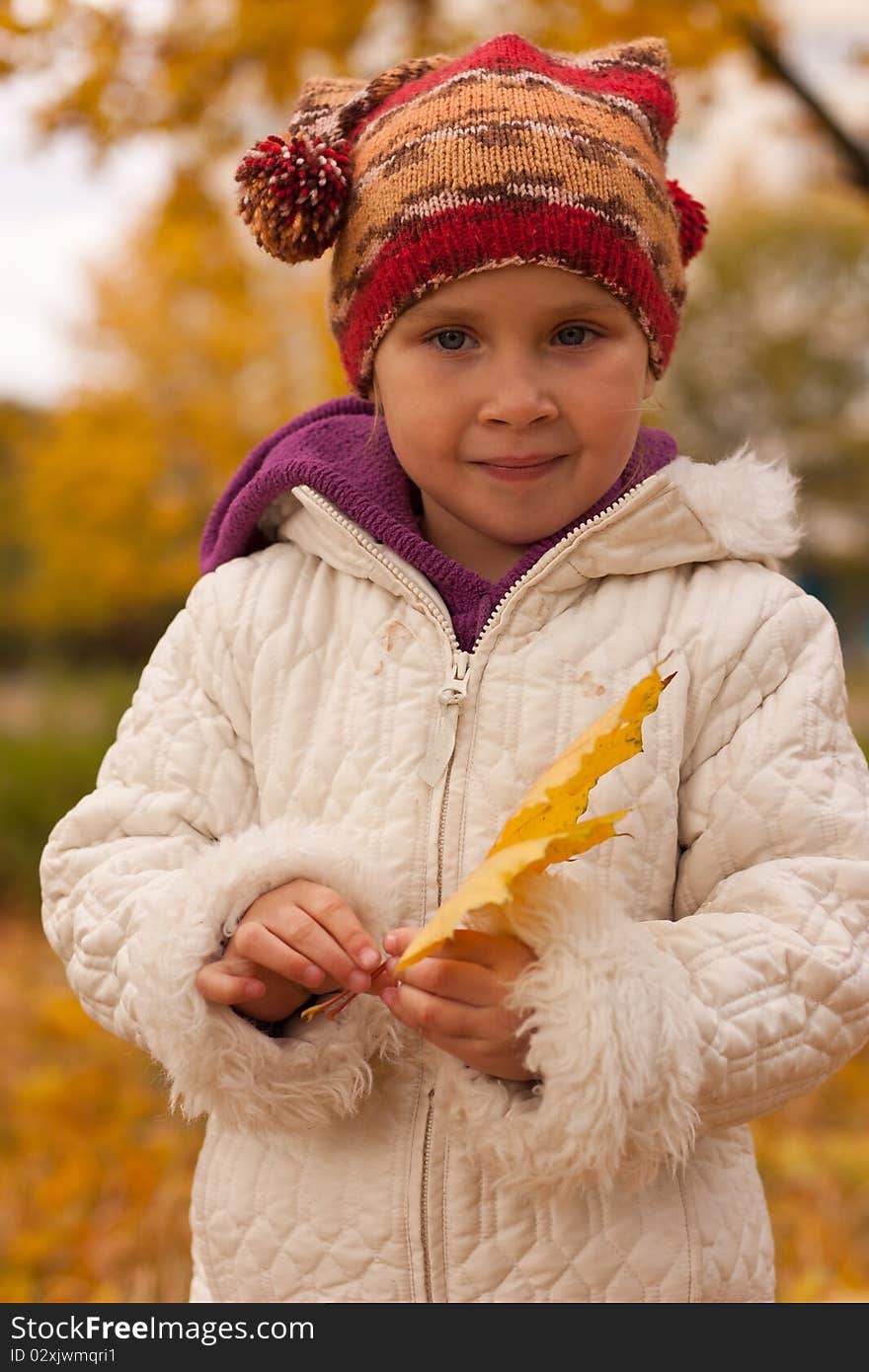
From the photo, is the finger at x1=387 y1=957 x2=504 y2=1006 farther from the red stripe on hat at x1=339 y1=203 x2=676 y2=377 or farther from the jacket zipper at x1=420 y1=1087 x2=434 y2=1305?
the red stripe on hat at x1=339 y1=203 x2=676 y2=377

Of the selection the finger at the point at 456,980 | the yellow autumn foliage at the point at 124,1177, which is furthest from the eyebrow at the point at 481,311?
the yellow autumn foliage at the point at 124,1177

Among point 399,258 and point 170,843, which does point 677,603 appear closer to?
point 399,258

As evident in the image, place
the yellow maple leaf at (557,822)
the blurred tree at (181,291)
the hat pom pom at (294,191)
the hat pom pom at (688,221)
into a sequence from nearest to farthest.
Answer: the yellow maple leaf at (557,822) < the hat pom pom at (294,191) < the hat pom pom at (688,221) < the blurred tree at (181,291)

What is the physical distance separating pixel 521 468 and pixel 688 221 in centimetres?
49

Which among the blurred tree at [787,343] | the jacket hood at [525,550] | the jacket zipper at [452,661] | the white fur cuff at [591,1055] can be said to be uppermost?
the blurred tree at [787,343]

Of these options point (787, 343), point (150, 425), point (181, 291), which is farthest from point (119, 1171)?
point (787, 343)

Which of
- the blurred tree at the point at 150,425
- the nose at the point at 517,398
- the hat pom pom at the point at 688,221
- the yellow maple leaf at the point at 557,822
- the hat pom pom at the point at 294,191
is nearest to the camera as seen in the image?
the yellow maple leaf at the point at 557,822

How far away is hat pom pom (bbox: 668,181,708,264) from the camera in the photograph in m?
1.64

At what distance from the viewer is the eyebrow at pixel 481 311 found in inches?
54.2

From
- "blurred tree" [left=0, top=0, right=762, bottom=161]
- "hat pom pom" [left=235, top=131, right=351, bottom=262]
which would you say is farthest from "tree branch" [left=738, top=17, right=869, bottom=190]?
"hat pom pom" [left=235, top=131, right=351, bottom=262]

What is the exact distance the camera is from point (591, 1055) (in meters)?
1.14

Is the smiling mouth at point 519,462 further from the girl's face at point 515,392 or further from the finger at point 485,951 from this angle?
the finger at point 485,951

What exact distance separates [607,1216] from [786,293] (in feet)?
56.6

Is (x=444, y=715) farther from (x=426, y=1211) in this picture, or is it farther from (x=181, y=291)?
(x=181, y=291)
